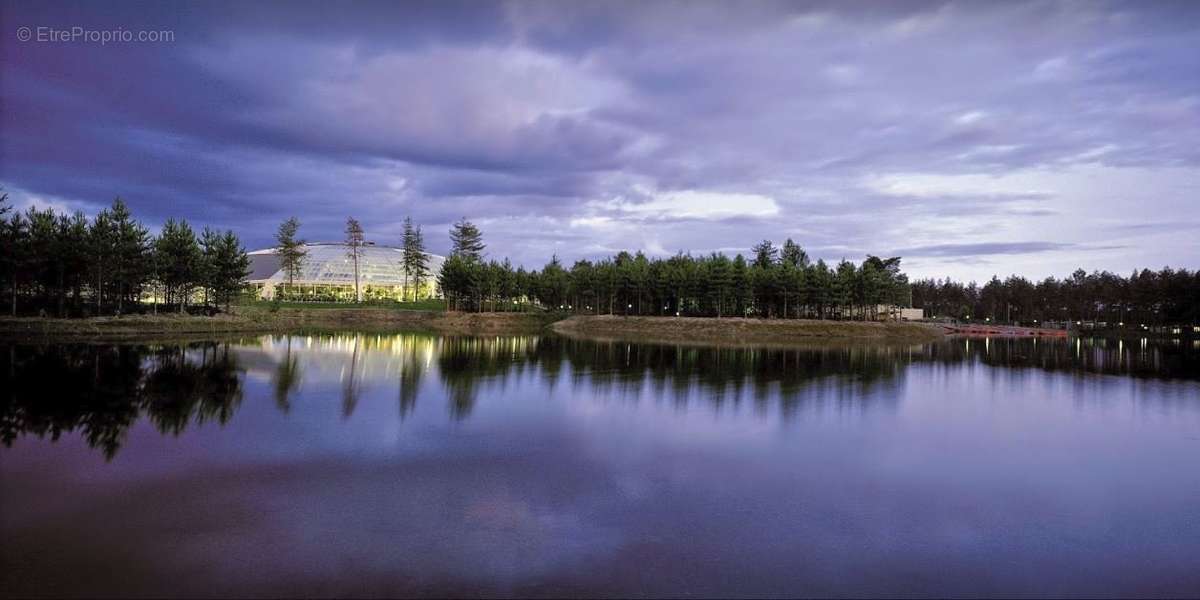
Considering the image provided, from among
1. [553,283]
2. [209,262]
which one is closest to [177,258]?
[209,262]

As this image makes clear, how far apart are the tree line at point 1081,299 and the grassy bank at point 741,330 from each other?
2403 inches

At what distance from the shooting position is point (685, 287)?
278ft

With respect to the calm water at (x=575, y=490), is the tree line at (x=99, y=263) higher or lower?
higher

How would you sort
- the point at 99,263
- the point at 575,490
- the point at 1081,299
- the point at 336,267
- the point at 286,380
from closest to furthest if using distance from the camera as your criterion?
1. the point at 575,490
2. the point at 286,380
3. the point at 99,263
4. the point at 336,267
5. the point at 1081,299

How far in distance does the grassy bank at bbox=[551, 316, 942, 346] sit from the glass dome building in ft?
137

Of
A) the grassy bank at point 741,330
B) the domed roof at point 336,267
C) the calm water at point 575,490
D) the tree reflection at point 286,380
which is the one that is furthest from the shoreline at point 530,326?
the domed roof at point 336,267

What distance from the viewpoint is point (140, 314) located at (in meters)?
56.1

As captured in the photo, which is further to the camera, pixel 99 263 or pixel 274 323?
pixel 274 323

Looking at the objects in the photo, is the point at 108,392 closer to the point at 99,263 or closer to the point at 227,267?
the point at 99,263

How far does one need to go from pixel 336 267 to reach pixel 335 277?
4.05 m

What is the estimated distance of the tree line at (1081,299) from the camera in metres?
111

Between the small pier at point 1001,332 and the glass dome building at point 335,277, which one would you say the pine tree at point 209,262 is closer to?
the glass dome building at point 335,277

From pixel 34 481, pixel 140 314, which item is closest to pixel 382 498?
pixel 34 481

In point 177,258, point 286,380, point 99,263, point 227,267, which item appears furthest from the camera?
point 227,267
